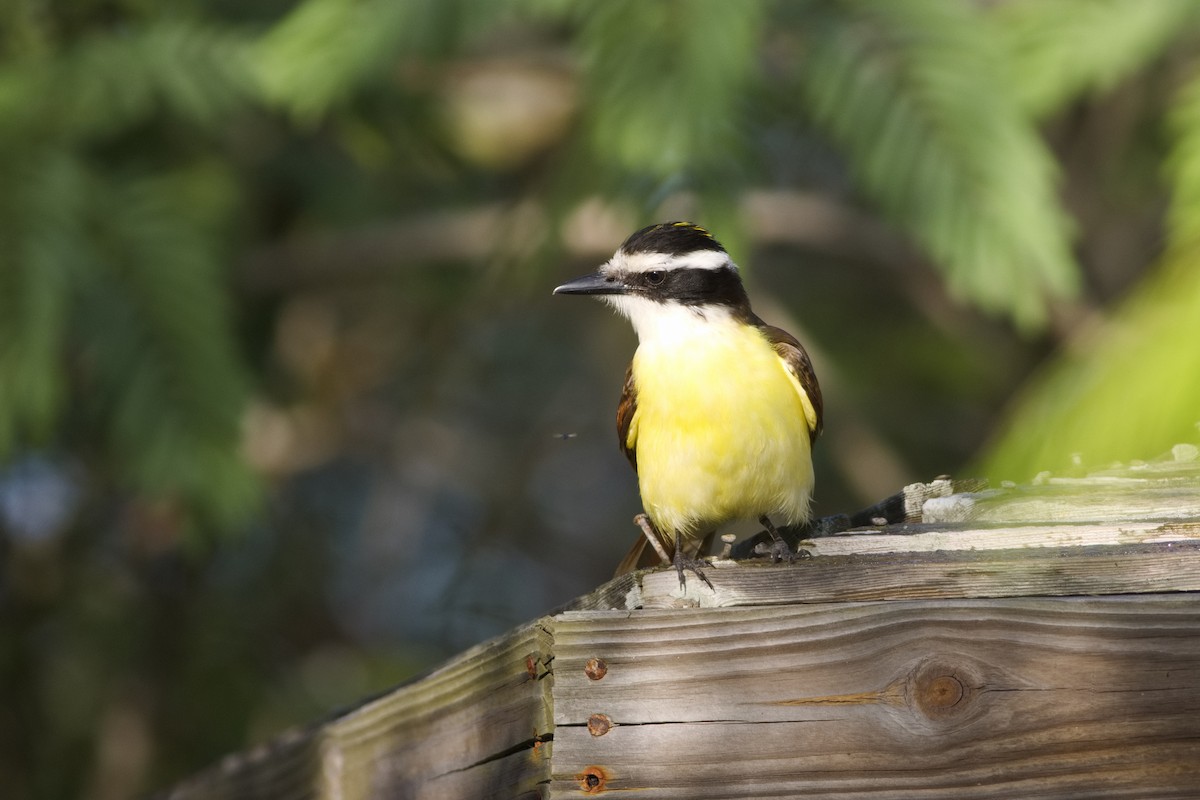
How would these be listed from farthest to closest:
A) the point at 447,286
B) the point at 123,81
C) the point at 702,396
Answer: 1. the point at 447,286
2. the point at 123,81
3. the point at 702,396

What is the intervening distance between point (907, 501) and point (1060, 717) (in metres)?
0.86

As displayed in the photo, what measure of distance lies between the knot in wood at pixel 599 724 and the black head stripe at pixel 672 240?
6.96 ft

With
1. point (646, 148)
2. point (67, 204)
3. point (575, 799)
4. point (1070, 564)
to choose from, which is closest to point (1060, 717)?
point (1070, 564)

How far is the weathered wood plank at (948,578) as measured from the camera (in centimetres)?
322

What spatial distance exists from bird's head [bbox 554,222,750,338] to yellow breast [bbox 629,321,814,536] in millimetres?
308

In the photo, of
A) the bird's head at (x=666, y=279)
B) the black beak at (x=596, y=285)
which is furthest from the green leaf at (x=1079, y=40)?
the black beak at (x=596, y=285)

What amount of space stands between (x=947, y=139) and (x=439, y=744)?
279 centimetres

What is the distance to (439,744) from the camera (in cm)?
385

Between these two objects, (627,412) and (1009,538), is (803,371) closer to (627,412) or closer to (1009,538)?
(627,412)

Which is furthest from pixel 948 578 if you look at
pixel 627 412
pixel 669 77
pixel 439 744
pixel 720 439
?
pixel 669 77

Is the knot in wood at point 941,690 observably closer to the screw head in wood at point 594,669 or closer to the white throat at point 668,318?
the screw head in wood at point 594,669

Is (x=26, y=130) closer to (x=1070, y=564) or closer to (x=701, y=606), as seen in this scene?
(x=701, y=606)

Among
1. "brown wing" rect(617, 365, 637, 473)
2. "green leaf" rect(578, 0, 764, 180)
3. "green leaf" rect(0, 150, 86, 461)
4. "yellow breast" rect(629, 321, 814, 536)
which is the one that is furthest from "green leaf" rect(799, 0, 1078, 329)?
"green leaf" rect(0, 150, 86, 461)

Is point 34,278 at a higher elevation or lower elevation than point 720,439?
higher
